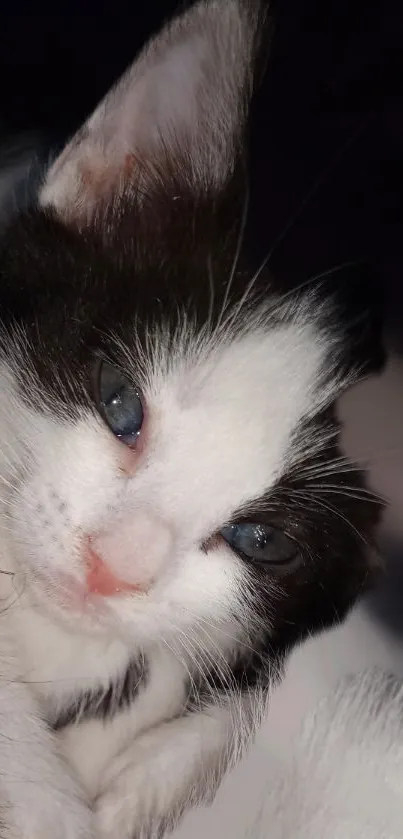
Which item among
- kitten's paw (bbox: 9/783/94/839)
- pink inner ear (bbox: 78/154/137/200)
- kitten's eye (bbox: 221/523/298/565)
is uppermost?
pink inner ear (bbox: 78/154/137/200)

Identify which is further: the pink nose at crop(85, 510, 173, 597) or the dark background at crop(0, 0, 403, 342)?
the dark background at crop(0, 0, 403, 342)

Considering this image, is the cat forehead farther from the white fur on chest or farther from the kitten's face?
the white fur on chest

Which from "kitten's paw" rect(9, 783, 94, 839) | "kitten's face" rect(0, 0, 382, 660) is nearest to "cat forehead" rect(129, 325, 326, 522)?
"kitten's face" rect(0, 0, 382, 660)

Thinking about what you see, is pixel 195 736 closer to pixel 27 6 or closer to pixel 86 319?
pixel 86 319

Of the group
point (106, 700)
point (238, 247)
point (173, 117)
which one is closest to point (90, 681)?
point (106, 700)

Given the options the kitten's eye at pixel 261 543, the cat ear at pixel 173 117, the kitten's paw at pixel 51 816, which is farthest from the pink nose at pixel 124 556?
the cat ear at pixel 173 117

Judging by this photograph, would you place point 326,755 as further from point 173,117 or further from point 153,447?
point 173,117

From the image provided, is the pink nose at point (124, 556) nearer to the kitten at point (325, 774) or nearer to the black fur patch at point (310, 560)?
the black fur patch at point (310, 560)
